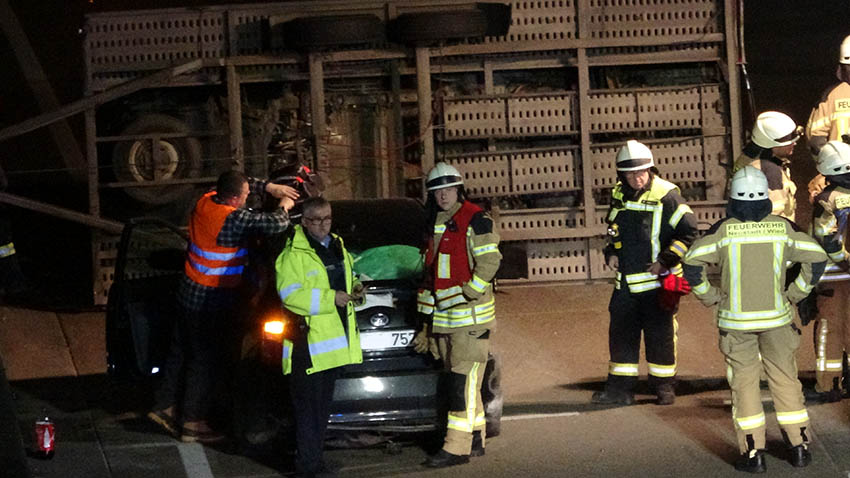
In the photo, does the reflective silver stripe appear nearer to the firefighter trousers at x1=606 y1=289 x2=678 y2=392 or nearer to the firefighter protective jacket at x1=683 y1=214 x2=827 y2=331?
the firefighter trousers at x1=606 y1=289 x2=678 y2=392

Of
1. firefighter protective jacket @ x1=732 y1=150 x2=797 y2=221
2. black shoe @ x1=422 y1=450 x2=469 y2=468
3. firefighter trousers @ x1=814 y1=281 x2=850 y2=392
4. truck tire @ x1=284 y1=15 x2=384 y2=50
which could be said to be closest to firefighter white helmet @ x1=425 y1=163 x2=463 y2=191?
black shoe @ x1=422 y1=450 x2=469 y2=468

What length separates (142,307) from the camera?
869cm

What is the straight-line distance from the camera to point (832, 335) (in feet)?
28.6

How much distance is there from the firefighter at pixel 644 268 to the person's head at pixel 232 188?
2.47 meters

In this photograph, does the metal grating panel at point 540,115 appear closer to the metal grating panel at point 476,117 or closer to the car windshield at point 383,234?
the metal grating panel at point 476,117

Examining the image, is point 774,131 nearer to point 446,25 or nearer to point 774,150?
point 774,150

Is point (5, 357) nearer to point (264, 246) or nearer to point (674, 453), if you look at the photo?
point (264, 246)

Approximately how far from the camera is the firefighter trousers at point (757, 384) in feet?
23.7

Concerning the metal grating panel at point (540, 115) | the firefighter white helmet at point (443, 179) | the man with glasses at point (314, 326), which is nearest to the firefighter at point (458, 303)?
the firefighter white helmet at point (443, 179)

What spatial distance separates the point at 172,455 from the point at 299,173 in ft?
6.69

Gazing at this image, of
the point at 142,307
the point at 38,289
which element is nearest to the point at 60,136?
the point at 38,289

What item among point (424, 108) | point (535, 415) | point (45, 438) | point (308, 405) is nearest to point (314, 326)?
point (308, 405)

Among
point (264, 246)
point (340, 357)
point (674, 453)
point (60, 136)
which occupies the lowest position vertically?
point (674, 453)

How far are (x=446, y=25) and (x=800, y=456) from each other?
589 centimetres
